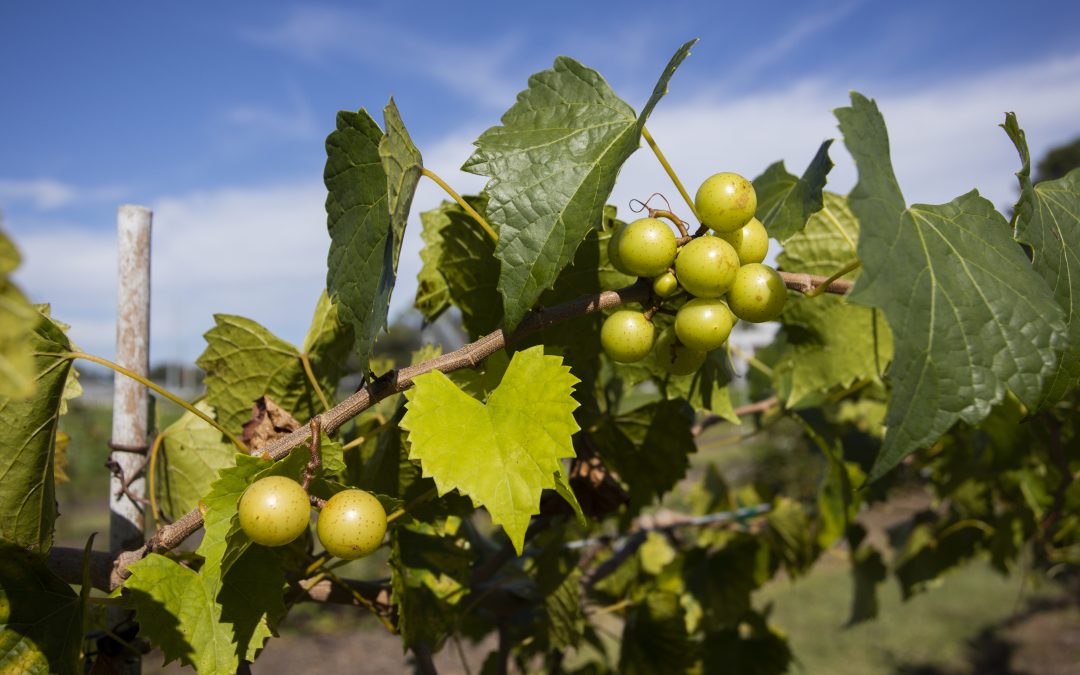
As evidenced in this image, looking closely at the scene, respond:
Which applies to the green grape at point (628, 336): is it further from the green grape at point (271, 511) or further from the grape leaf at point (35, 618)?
the grape leaf at point (35, 618)

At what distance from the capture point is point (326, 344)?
1.33 m

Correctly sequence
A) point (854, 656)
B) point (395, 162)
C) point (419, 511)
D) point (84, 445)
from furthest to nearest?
point (84, 445) < point (854, 656) < point (419, 511) < point (395, 162)

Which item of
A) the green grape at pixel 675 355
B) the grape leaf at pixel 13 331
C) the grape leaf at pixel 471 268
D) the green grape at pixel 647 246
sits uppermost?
the grape leaf at pixel 471 268

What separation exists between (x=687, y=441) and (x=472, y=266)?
0.64 metres

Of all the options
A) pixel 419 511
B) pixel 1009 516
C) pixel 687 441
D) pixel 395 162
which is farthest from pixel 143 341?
pixel 1009 516

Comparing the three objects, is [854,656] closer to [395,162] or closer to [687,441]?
[687,441]

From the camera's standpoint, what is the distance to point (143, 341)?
1.38m

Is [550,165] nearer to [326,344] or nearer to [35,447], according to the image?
[326,344]

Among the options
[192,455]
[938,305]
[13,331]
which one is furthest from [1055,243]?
[192,455]

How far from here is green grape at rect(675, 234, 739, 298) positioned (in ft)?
3.12

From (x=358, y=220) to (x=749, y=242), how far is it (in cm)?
53

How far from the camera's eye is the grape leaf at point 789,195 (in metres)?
1.12

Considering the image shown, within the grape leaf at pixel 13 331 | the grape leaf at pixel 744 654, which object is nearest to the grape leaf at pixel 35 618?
the grape leaf at pixel 13 331

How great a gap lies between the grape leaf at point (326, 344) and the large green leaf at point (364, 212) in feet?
0.99
